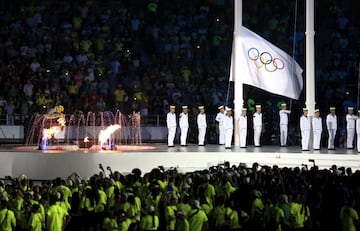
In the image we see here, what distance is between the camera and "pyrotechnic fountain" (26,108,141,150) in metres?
24.9

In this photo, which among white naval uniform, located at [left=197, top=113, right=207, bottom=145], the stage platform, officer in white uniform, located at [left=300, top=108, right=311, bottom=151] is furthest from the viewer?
white naval uniform, located at [left=197, top=113, right=207, bottom=145]

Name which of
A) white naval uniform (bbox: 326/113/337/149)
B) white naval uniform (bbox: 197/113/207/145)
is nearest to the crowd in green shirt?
white naval uniform (bbox: 326/113/337/149)

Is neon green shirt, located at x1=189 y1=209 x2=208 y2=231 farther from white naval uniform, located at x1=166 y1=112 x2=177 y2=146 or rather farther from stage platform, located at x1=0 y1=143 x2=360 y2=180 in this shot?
white naval uniform, located at x1=166 y1=112 x2=177 y2=146

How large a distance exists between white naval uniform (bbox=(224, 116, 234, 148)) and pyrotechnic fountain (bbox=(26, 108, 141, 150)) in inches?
134

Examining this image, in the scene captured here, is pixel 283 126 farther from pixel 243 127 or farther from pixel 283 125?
pixel 243 127

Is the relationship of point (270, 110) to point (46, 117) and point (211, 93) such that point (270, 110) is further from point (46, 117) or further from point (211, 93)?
point (46, 117)

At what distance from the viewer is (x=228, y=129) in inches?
958

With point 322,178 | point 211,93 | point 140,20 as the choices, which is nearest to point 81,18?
point 140,20

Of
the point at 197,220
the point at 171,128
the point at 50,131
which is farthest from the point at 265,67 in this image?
the point at 197,220

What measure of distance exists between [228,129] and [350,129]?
3.69 metres

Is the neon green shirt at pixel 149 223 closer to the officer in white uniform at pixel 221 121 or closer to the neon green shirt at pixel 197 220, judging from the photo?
the neon green shirt at pixel 197 220

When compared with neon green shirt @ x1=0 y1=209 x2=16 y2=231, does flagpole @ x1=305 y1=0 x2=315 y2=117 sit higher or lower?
higher

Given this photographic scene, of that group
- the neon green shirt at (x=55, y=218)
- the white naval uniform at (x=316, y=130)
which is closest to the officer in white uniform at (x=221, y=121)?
the white naval uniform at (x=316, y=130)

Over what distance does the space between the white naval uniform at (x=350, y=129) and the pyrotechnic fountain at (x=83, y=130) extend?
699cm
